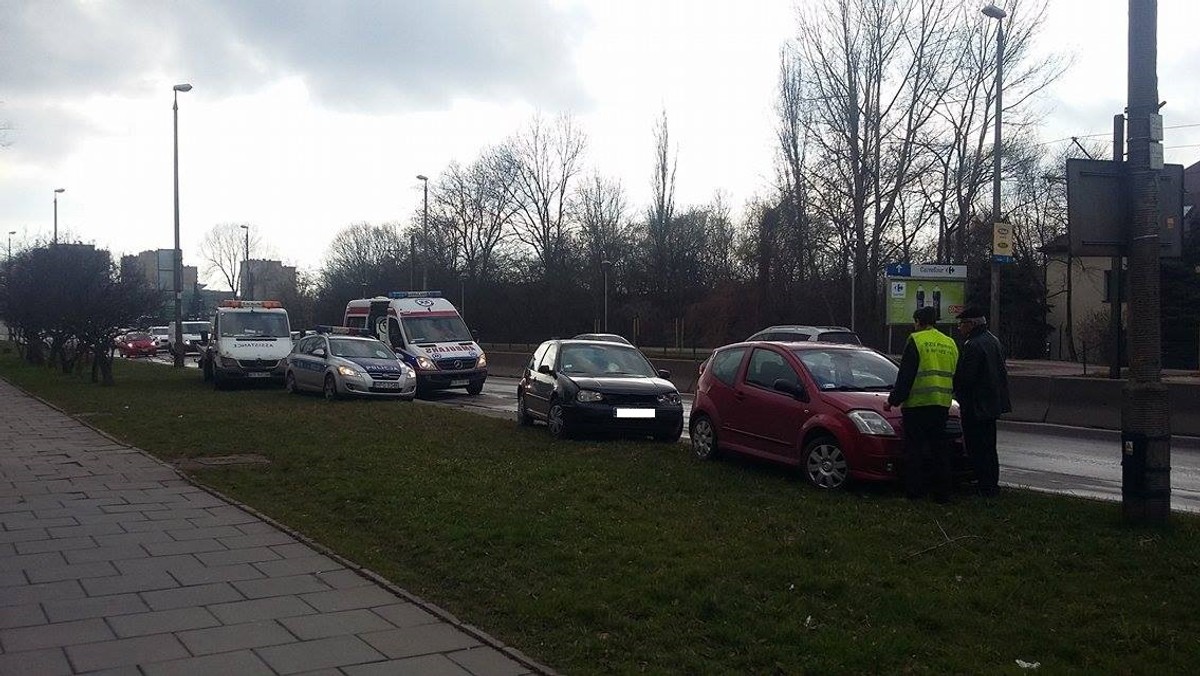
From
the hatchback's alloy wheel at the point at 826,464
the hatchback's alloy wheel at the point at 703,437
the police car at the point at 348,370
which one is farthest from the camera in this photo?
the police car at the point at 348,370

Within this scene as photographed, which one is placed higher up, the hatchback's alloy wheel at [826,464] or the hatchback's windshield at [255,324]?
the hatchback's windshield at [255,324]

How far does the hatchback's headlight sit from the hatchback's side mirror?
27.8 inches

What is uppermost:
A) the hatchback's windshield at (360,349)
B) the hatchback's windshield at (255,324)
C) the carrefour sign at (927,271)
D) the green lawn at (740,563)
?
the carrefour sign at (927,271)

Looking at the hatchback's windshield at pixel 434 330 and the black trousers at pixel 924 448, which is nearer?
the black trousers at pixel 924 448

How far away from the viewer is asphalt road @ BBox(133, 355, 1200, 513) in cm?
1044

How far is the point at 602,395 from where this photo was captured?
13.6 metres

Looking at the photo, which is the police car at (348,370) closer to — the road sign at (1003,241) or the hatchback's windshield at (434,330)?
the hatchback's windshield at (434,330)

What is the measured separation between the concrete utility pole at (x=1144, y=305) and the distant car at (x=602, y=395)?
22.9 feet

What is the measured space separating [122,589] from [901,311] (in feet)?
76.7

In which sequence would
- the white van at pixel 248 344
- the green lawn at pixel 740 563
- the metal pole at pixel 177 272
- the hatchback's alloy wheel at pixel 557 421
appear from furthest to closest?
the metal pole at pixel 177 272
the white van at pixel 248 344
the hatchback's alloy wheel at pixel 557 421
the green lawn at pixel 740 563

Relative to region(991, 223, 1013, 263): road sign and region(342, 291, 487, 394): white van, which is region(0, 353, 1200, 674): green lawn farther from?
region(991, 223, 1013, 263): road sign

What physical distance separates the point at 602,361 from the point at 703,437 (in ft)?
12.1

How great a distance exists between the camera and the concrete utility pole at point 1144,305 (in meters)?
7.19

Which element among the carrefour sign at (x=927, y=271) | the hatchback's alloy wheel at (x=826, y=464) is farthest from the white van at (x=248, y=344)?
the hatchback's alloy wheel at (x=826, y=464)
